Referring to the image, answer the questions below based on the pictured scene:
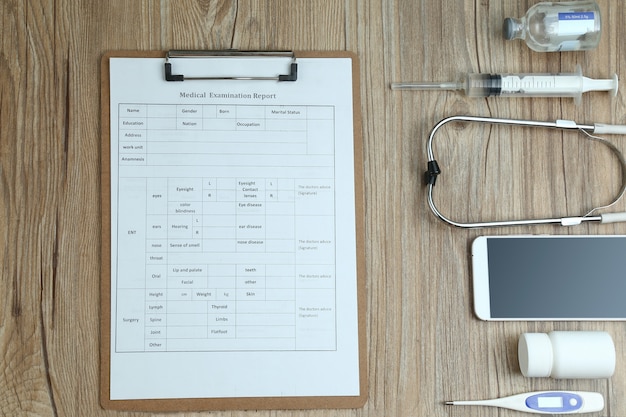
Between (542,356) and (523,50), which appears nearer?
(542,356)

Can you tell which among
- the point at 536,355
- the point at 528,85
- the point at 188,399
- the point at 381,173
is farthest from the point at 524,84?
the point at 188,399

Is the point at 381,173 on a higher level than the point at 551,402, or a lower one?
higher

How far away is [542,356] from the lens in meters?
0.93

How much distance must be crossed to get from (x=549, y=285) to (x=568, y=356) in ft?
0.36

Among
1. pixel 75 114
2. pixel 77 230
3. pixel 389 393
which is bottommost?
pixel 389 393

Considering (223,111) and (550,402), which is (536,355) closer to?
(550,402)

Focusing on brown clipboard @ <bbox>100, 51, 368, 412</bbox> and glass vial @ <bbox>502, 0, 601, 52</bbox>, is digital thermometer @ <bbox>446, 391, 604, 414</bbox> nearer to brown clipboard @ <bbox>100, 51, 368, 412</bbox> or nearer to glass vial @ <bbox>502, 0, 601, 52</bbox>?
brown clipboard @ <bbox>100, 51, 368, 412</bbox>

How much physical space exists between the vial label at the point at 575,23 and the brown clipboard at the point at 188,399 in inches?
13.2

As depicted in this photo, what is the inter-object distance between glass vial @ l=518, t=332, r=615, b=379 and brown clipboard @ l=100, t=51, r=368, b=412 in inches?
9.7

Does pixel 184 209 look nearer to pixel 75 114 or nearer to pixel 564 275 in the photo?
pixel 75 114

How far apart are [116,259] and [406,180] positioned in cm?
47

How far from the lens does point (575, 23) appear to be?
3.24 feet

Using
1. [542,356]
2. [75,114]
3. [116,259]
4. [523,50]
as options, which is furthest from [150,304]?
[523,50]

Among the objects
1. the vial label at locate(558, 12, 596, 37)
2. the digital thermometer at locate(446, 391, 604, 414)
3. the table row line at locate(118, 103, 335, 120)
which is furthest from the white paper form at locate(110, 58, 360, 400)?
the vial label at locate(558, 12, 596, 37)
